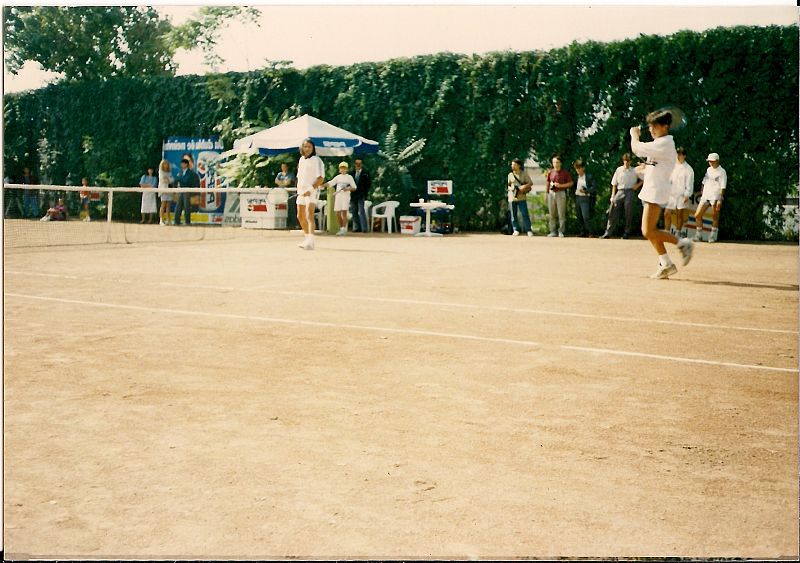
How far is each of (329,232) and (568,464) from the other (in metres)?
19.6

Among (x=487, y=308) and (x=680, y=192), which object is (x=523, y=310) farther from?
(x=680, y=192)

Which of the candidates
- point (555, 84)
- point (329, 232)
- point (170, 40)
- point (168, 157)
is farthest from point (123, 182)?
point (555, 84)

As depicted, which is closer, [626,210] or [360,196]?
[626,210]

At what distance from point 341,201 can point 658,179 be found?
11845 mm

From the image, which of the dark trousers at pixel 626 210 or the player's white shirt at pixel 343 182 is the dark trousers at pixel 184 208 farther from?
the dark trousers at pixel 626 210

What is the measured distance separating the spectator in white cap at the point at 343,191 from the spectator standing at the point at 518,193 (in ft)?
11.3

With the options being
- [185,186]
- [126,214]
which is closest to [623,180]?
[185,186]

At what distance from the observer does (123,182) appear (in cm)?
3064

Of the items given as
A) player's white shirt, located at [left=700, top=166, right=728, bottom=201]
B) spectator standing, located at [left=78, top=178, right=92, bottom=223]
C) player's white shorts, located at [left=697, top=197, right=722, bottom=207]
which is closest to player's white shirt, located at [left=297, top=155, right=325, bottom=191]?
player's white shorts, located at [left=697, top=197, right=722, bottom=207]

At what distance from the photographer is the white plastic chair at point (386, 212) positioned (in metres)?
23.9

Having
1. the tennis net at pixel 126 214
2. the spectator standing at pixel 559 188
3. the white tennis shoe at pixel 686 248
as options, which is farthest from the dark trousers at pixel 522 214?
the white tennis shoe at pixel 686 248

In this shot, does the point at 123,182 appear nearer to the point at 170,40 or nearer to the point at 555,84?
the point at 170,40

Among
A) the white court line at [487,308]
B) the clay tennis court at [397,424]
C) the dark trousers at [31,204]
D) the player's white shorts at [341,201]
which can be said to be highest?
the player's white shorts at [341,201]

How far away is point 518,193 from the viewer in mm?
22469
